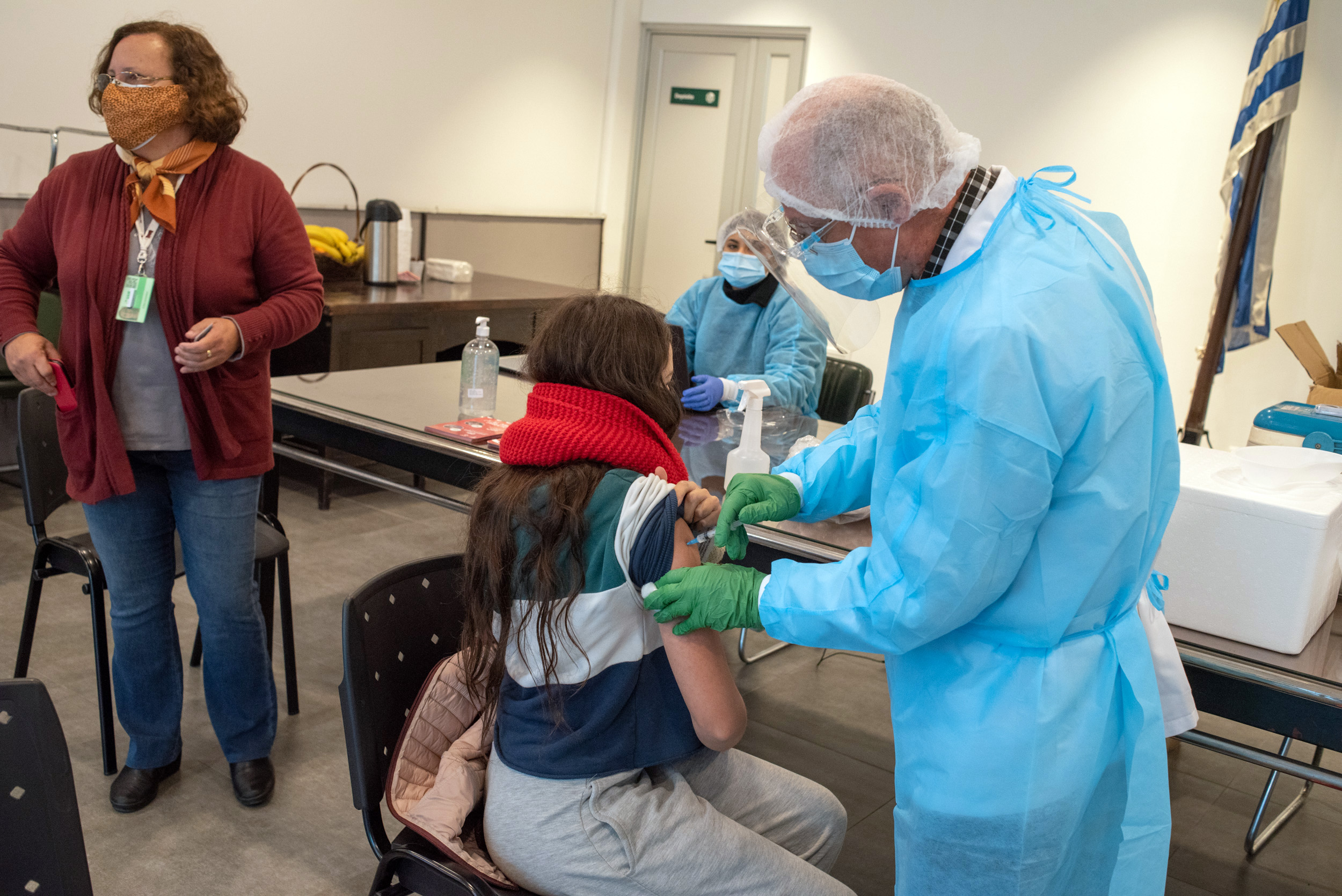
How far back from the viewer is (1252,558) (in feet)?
4.41

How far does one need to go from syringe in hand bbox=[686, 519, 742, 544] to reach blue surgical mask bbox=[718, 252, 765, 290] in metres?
1.54

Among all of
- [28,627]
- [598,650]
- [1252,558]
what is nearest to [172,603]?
[28,627]

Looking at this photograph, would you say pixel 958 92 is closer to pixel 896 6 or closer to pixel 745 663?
pixel 896 6

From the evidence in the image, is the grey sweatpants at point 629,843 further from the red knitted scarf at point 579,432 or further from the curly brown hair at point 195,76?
the curly brown hair at point 195,76

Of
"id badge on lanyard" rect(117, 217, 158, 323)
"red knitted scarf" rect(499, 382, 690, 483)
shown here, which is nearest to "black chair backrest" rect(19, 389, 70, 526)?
"id badge on lanyard" rect(117, 217, 158, 323)

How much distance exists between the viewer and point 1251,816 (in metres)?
2.38

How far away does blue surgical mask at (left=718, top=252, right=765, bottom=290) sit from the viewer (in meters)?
2.79

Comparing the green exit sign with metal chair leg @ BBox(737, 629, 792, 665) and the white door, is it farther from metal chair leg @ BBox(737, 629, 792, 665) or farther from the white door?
metal chair leg @ BBox(737, 629, 792, 665)

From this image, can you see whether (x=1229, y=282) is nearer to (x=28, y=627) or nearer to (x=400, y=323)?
(x=400, y=323)

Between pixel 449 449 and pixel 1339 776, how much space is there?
1566mm

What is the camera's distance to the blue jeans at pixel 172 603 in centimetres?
185

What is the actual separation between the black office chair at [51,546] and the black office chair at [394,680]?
847mm

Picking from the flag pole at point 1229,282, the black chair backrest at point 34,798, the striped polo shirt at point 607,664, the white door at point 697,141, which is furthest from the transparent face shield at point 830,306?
the white door at point 697,141

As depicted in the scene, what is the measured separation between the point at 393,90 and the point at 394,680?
4.32 metres
